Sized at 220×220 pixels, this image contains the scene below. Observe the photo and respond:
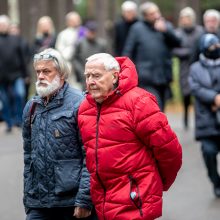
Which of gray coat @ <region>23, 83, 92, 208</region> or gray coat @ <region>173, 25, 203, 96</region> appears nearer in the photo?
gray coat @ <region>23, 83, 92, 208</region>

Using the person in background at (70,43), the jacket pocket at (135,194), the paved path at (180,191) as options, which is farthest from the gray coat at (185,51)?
the jacket pocket at (135,194)

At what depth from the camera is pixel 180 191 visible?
37.2ft

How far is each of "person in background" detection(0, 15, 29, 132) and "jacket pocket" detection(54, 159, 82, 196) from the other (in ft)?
36.4

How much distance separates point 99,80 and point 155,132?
47cm

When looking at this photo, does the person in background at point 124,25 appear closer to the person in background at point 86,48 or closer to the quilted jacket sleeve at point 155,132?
the person in background at point 86,48

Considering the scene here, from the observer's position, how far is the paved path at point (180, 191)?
32.9 ft

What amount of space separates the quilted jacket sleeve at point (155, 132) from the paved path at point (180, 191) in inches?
135

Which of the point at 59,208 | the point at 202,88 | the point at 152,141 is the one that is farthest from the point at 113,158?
the point at 202,88

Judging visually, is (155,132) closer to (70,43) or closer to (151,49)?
(151,49)

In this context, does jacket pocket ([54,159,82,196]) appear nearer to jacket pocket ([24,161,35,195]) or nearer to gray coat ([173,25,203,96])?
jacket pocket ([24,161,35,195])

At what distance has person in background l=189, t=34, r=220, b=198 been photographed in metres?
10.2

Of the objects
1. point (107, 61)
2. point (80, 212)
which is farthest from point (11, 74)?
point (107, 61)

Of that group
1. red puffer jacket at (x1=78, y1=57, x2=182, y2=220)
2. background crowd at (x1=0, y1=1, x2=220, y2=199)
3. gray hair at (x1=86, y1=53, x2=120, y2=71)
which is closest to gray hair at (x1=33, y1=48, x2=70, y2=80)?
gray hair at (x1=86, y1=53, x2=120, y2=71)

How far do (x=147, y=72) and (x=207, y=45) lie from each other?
385 centimetres
